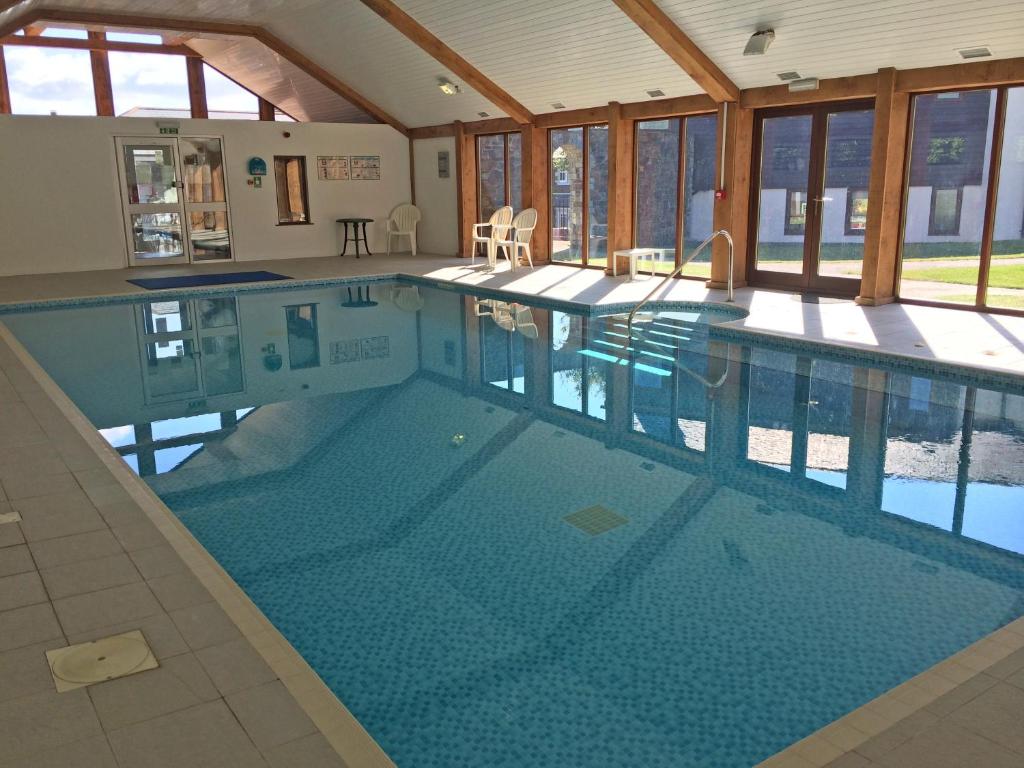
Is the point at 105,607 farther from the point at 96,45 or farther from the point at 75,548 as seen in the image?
the point at 96,45

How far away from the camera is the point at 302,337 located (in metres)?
7.89

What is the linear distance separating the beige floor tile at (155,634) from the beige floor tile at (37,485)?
1279 millimetres

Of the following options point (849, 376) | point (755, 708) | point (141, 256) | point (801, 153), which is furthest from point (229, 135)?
point (755, 708)

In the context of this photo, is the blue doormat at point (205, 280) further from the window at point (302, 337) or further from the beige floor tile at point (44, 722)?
the beige floor tile at point (44, 722)

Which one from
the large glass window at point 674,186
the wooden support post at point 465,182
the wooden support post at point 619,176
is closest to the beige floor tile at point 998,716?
the large glass window at point 674,186

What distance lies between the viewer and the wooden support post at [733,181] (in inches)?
348

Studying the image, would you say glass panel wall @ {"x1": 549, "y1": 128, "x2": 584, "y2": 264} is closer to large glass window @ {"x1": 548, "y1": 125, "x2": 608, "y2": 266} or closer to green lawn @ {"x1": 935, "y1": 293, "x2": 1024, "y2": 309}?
large glass window @ {"x1": 548, "y1": 125, "x2": 608, "y2": 266}

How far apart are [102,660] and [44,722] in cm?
28

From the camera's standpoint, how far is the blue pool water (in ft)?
8.06

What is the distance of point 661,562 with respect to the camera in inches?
130

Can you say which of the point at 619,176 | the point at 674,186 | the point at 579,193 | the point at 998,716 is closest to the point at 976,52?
the point at 674,186

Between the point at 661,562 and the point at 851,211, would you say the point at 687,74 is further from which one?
the point at 661,562

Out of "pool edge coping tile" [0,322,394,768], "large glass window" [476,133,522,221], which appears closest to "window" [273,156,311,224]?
"large glass window" [476,133,522,221]

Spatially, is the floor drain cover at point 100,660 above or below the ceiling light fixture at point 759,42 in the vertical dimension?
below
